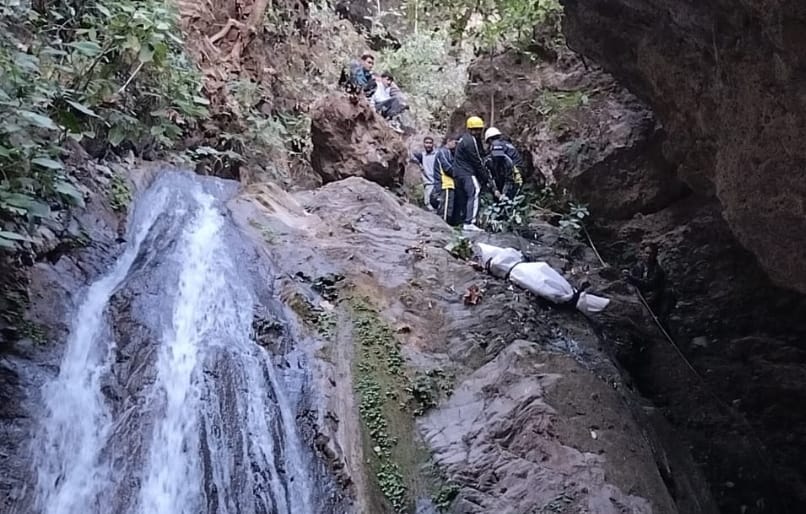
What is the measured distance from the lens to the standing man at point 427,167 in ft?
37.8

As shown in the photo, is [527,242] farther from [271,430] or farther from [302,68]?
[302,68]

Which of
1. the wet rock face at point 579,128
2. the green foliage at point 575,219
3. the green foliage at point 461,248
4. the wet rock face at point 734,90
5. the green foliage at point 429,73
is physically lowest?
the green foliage at point 429,73

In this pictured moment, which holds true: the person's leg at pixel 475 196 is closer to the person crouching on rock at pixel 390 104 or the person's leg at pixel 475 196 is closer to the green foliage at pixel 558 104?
the green foliage at pixel 558 104

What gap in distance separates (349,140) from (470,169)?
230 cm

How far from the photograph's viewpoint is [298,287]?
22.6 ft

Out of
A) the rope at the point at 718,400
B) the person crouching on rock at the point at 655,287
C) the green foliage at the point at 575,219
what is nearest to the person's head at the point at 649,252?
the person crouching on rock at the point at 655,287

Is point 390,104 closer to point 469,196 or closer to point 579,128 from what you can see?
point 469,196

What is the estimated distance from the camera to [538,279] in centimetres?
740

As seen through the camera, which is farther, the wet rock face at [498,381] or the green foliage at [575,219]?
the green foliage at [575,219]

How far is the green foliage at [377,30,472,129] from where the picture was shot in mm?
18281

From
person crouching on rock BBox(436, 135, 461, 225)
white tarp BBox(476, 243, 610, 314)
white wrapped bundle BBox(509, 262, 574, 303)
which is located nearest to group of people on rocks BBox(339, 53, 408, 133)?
person crouching on rock BBox(436, 135, 461, 225)

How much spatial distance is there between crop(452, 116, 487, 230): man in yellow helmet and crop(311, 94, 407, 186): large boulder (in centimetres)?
177

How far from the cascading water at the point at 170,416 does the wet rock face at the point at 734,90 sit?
12.5 ft

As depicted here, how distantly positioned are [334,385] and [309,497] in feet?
3.27
